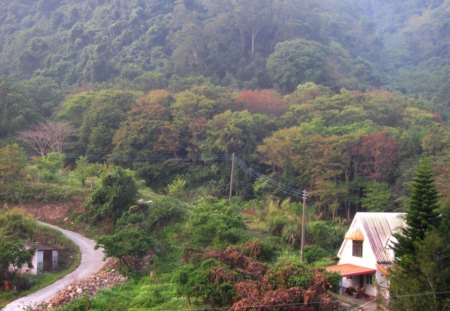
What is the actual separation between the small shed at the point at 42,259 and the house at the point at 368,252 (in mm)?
12205

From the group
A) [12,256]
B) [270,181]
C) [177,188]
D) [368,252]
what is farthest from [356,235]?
[177,188]

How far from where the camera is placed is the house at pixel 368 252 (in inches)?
832

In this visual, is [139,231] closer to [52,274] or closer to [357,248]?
[52,274]

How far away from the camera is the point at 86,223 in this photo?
29.6 m

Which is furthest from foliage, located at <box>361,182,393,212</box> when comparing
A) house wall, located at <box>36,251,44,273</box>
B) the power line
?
house wall, located at <box>36,251,44,273</box>

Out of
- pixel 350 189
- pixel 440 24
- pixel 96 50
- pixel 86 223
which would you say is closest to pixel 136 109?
pixel 86 223

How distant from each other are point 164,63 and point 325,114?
74.1 feet

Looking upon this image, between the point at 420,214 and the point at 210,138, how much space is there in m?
21.8

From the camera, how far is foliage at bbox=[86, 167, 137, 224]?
95.1ft

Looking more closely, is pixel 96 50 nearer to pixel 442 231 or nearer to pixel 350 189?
pixel 350 189

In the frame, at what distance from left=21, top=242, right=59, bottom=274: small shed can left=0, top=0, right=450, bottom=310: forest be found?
266 cm

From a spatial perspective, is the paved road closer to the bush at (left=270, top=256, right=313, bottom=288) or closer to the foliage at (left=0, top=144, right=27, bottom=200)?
the foliage at (left=0, top=144, right=27, bottom=200)

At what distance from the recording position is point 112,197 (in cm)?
2891

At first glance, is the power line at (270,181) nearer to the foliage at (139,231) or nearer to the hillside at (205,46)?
the foliage at (139,231)
